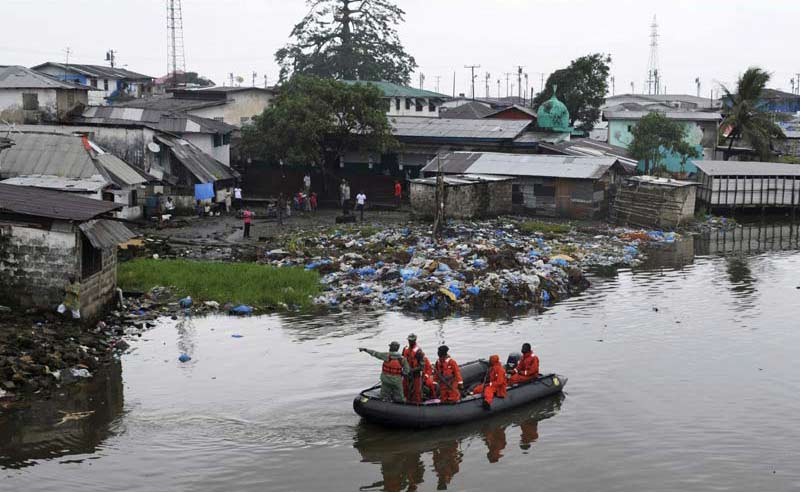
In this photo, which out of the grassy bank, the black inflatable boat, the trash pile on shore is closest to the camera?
the black inflatable boat

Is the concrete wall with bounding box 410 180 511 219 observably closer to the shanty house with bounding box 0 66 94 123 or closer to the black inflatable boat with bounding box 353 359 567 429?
the shanty house with bounding box 0 66 94 123

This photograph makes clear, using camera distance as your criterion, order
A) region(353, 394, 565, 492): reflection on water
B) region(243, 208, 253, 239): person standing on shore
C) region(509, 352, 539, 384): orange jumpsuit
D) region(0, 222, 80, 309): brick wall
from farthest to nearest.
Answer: region(243, 208, 253, 239): person standing on shore < region(0, 222, 80, 309): brick wall < region(509, 352, 539, 384): orange jumpsuit < region(353, 394, 565, 492): reflection on water

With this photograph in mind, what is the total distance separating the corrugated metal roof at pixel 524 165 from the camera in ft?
131

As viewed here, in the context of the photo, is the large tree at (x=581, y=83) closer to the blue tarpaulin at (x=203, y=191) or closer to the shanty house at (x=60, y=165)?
the blue tarpaulin at (x=203, y=191)

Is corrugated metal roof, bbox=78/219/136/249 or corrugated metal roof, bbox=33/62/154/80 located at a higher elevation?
corrugated metal roof, bbox=33/62/154/80

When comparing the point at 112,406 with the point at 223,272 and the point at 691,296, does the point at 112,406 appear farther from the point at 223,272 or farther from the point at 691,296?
the point at 691,296

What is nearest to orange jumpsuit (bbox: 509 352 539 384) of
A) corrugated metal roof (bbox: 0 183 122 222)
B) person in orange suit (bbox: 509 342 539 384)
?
person in orange suit (bbox: 509 342 539 384)

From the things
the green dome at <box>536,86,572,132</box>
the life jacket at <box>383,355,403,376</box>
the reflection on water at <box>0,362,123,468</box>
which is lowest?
the reflection on water at <box>0,362,123,468</box>

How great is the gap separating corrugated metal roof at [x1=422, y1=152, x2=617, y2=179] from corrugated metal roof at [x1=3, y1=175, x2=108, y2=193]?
633 inches

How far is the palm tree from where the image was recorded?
49.8m

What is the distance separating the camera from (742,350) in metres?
21.8

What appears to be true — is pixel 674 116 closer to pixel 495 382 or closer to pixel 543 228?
pixel 543 228

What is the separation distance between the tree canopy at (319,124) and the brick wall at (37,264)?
21955 mm

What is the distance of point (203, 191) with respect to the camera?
1578 inches
